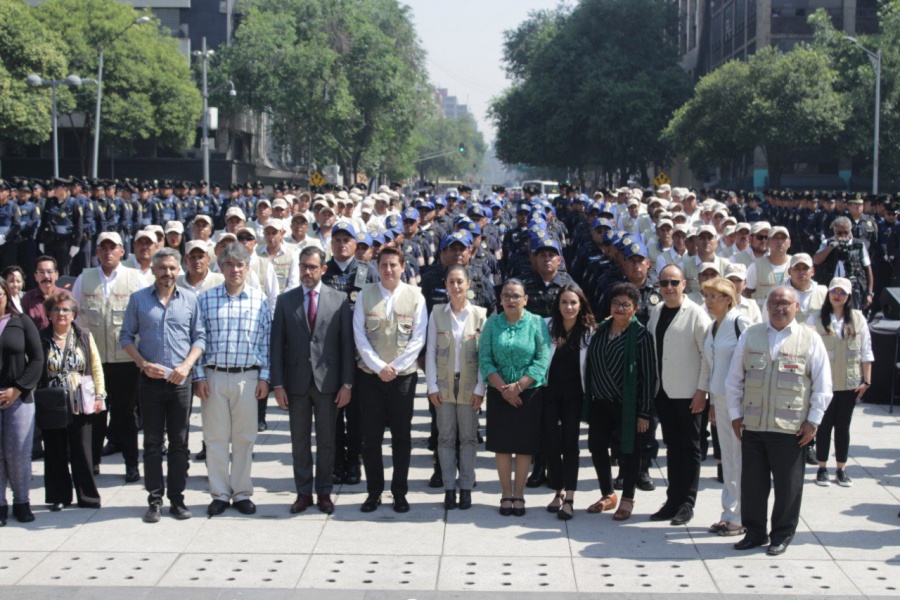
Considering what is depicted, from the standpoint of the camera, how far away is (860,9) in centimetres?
5959

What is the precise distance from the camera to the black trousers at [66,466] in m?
8.73

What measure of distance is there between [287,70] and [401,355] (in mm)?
44605

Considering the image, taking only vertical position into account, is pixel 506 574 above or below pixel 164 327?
below

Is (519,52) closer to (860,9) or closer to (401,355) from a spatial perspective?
(860,9)

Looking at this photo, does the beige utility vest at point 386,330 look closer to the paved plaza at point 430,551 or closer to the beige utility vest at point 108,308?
the paved plaza at point 430,551

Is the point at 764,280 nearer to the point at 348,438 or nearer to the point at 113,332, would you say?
the point at 348,438

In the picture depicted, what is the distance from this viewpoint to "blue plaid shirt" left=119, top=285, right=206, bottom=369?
852 cm

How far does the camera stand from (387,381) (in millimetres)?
8664

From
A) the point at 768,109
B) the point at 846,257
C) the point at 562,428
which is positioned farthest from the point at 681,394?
the point at 768,109

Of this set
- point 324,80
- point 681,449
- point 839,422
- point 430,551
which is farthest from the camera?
point 324,80

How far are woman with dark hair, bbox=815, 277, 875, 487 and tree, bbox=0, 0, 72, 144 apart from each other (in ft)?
130

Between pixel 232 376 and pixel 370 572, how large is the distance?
1.98 m

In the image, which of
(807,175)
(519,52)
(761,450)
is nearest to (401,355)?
(761,450)

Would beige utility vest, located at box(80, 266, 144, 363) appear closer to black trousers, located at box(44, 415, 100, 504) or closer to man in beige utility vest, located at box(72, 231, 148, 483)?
man in beige utility vest, located at box(72, 231, 148, 483)
